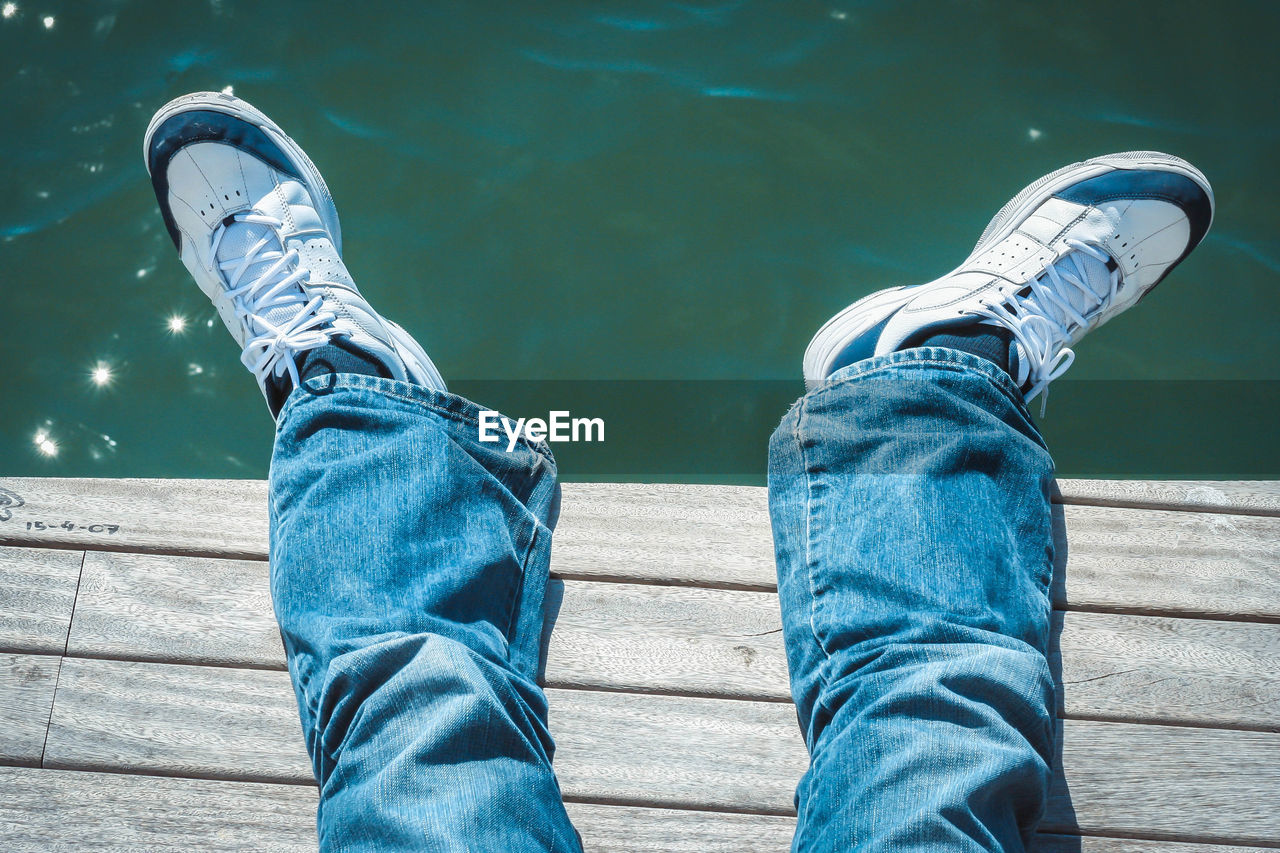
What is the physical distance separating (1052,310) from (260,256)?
143 cm

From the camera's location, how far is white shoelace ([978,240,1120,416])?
1.52 metres

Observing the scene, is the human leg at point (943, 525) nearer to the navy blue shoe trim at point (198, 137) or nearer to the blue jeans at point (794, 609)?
the blue jeans at point (794, 609)

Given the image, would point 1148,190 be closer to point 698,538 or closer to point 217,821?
point 698,538

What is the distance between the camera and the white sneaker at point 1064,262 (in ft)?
5.04

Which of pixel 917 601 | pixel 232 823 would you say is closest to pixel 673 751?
pixel 917 601

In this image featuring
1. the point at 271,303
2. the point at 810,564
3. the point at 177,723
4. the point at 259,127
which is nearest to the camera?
the point at 810,564

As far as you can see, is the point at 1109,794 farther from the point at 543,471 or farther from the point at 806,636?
the point at 543,471

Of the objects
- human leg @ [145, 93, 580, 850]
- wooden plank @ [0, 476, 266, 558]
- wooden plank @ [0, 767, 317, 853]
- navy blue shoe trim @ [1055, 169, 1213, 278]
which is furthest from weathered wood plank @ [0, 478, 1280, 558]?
navy blue shoe trim @ [1055, 169, 1213, 278]

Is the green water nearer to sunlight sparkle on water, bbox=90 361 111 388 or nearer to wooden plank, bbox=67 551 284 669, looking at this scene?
sunlight sparkle on water, bbox=90 361 111 388

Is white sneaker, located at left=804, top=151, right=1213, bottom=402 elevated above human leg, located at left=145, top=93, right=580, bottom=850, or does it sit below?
above

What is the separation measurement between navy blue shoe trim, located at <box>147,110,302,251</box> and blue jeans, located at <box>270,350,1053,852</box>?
602 mm

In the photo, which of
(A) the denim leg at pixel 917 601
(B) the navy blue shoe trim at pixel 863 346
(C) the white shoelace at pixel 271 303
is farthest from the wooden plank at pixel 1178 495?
(C) the white shoelace at pixel 271 303

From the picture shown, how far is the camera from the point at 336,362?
1.45 m

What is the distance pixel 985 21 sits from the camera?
7.25 ft
